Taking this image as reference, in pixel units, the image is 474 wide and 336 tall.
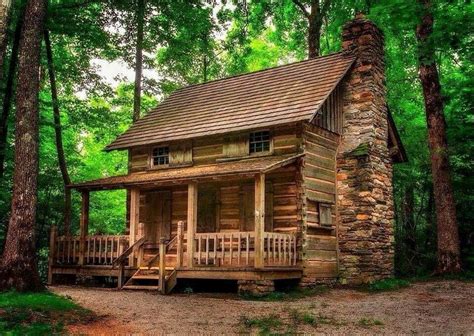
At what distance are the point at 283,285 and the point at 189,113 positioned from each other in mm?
8014

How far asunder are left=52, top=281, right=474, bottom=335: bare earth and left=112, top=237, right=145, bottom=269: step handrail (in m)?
2.54

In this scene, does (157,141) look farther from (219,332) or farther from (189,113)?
(219,332)

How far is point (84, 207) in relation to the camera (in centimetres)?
1853

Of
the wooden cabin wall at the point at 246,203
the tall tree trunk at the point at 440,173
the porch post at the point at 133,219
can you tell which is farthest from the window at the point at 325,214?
the porch post at the point at 133,219

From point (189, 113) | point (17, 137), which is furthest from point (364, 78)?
point (17, 137)

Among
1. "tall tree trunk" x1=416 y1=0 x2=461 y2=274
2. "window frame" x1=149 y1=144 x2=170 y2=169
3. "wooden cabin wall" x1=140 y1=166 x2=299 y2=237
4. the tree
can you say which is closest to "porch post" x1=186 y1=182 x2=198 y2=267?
"wooden cabin wall" x1=140 y1=166 x2=299 y2=237

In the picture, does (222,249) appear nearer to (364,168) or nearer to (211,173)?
(211,173)

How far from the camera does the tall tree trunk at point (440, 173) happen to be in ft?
57.9

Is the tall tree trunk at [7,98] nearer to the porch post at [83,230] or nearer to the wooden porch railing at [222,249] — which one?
the porch post at [83,230]

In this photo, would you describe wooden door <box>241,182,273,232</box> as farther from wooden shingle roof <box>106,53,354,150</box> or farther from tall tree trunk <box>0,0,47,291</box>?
tall tree trunk <box>0,0,47,291</box>

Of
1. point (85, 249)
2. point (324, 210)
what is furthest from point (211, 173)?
point (85, 249)

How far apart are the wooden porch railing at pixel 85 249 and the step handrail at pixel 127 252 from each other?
520 mm

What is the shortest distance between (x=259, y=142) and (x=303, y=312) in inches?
297

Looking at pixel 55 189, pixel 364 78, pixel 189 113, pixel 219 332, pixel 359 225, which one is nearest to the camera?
pixel 219 332
